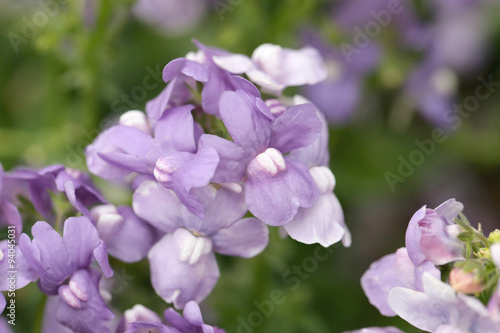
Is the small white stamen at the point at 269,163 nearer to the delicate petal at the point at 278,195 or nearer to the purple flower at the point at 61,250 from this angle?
the delicate petal at the point at 278,195

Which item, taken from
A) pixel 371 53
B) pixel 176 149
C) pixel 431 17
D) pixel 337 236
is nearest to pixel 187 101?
pixel 176 149

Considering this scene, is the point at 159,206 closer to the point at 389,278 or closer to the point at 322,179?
the point at 322,179

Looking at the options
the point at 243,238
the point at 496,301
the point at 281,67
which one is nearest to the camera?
the point at 496,301

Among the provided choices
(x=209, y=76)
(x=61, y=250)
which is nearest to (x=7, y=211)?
(x=61, y=250)

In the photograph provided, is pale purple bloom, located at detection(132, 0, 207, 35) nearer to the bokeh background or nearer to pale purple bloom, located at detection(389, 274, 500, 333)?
the bokeh background

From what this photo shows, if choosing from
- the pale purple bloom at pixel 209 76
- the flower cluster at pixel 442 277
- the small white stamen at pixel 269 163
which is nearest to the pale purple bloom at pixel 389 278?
the flower cluster at pixel 442 277

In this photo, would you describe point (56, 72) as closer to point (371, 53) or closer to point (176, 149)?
point (371, 53)
